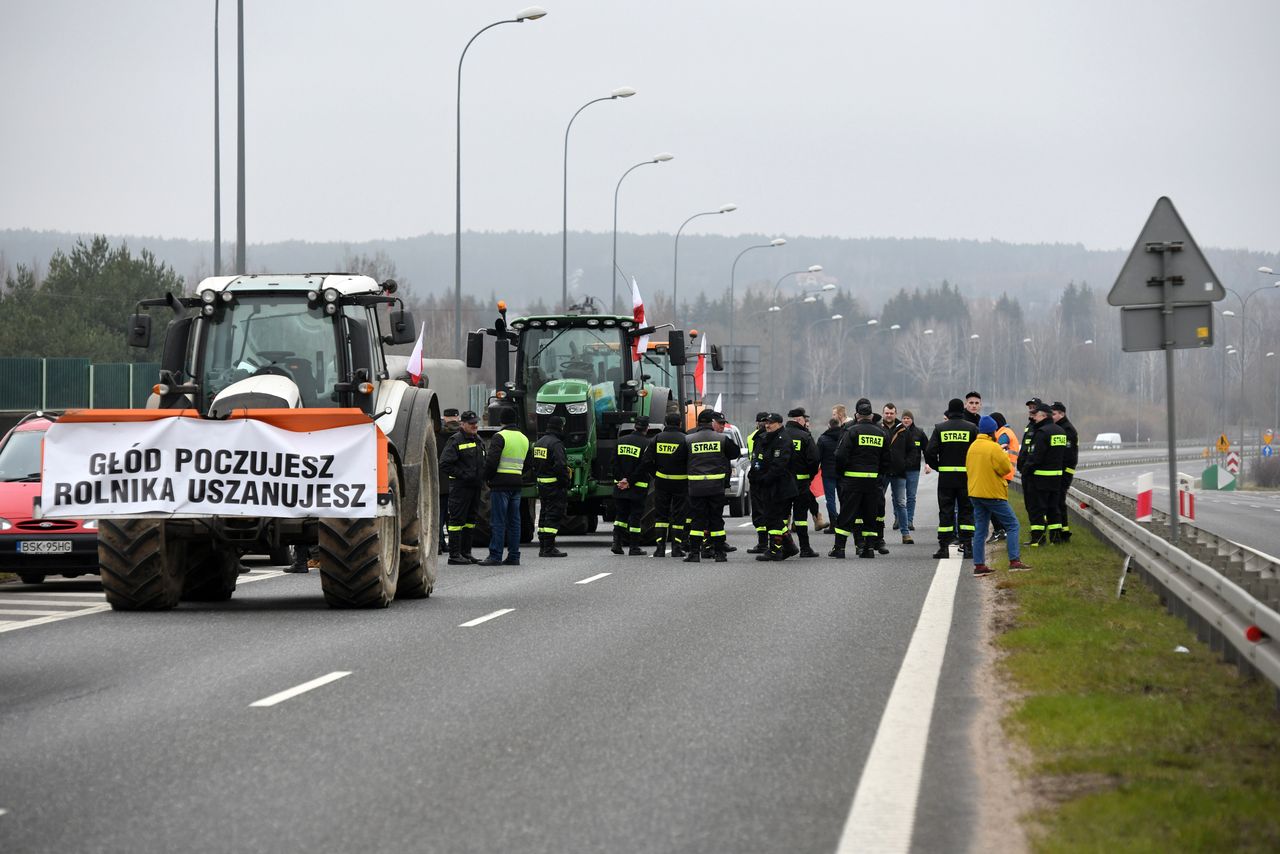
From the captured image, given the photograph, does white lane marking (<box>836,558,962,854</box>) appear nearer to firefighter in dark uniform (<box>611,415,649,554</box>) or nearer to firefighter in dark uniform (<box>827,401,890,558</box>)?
firefighter in dark uniform (<box>827,401,890,558</box>)

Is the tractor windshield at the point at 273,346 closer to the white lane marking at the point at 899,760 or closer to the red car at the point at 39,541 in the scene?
the red car at the point at 39,541

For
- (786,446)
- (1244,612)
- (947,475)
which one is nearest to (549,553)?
(786,446)

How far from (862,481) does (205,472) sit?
978 cm

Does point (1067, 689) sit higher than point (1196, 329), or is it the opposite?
point (1196, 329)

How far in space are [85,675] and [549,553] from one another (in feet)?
42.6

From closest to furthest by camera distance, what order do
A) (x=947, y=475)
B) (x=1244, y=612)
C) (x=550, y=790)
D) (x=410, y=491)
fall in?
(x=550, y=790) < (x=1244, y=612) < (x=410, y=491) < (x=947, y=475)

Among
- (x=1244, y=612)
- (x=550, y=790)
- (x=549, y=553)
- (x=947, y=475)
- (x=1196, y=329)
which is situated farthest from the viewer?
(x=549, y=553)

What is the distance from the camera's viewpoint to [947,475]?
2220 cm

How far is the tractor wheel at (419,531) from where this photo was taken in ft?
56.4

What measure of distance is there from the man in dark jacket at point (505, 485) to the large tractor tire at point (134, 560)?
6542 millimetres

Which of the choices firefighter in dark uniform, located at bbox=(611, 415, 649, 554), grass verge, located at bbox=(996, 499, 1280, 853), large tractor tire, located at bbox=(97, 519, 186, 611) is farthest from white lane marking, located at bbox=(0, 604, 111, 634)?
firefighter in dark uniform, located at bbox=(611, 415, 649, 554)

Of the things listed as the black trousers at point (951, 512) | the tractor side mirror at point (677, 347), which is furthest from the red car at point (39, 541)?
the tractor side mirror at point (677, 347)

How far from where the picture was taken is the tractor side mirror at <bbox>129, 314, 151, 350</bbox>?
16453 mm

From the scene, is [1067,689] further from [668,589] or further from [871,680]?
[668,589]
